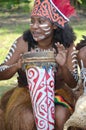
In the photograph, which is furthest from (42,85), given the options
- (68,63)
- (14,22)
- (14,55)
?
(14,22)

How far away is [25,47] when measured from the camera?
14.1ft

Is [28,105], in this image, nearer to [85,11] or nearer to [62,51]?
[62,51]

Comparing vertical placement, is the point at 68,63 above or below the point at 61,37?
below

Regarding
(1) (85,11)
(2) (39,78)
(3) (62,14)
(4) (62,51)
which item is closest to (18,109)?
(2) (39,78)

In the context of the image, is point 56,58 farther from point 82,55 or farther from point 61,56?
point 82,55

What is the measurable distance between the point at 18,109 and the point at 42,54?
57 cm

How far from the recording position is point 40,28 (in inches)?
163

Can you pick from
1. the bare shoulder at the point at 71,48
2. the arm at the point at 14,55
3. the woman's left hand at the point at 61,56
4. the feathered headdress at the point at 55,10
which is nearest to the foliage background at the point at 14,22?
the arm at the point at 14,55

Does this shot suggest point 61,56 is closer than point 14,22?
Yes

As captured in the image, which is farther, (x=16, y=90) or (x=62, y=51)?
(x=16, y=90)

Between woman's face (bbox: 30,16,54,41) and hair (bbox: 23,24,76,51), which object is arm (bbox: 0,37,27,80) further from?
woman's face (bbox: 30,16,54,41)

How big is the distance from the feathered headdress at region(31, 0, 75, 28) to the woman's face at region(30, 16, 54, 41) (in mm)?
47

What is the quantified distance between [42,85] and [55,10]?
75 centimetres

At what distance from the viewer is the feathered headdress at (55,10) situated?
4.12m
